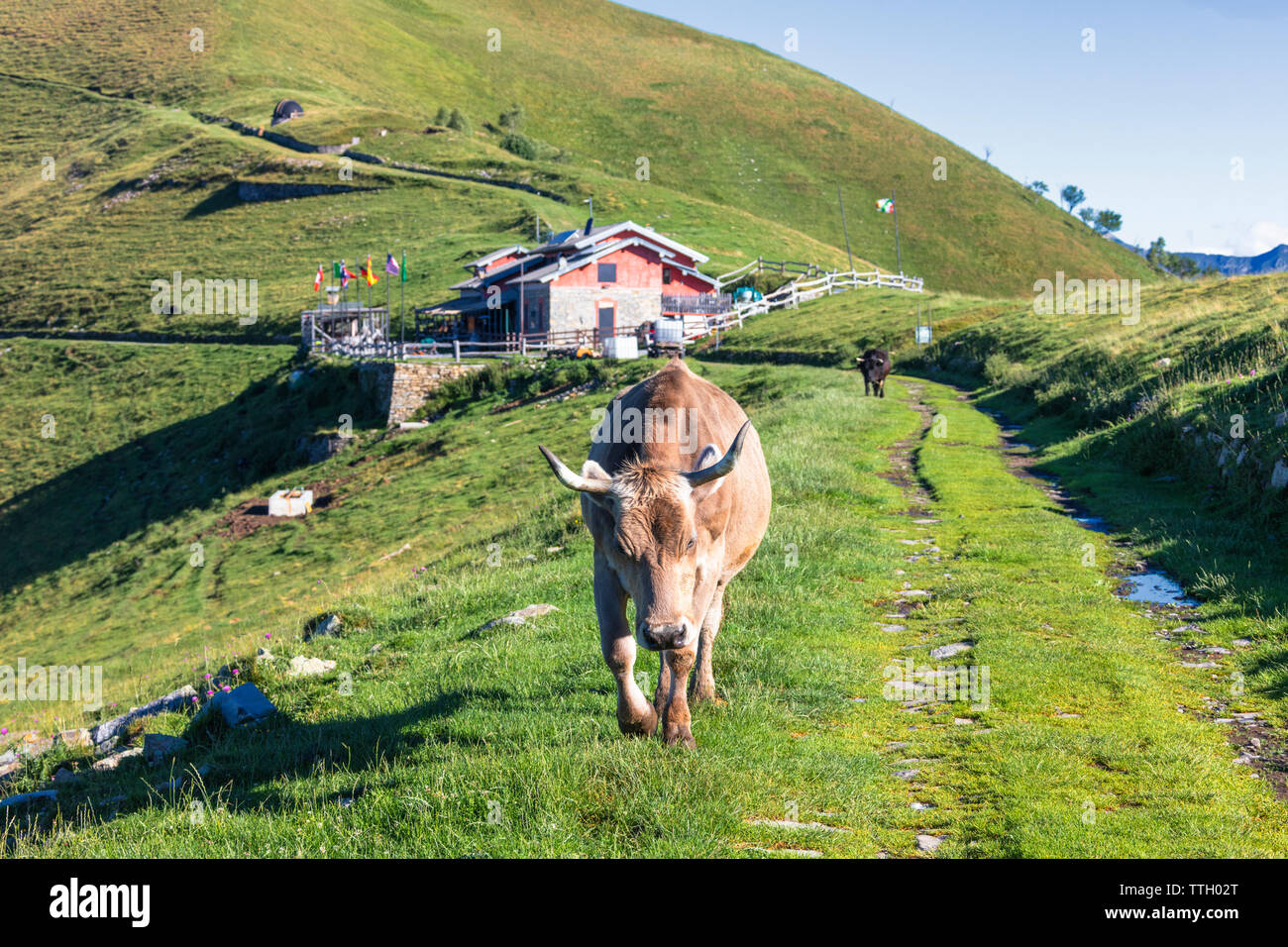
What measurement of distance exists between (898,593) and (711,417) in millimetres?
A: 4443

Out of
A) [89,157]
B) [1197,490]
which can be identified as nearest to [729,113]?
[89,157]

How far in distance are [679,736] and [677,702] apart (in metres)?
0.23

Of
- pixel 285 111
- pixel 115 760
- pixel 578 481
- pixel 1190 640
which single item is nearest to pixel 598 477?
pixel 578 481

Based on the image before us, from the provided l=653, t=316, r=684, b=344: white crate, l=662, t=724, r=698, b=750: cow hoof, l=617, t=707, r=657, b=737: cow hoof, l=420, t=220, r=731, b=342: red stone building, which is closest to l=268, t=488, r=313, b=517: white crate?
l=420, t=220, r=731, b=342: red stone building

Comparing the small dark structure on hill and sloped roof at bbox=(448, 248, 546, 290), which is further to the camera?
the small dark structure on hill

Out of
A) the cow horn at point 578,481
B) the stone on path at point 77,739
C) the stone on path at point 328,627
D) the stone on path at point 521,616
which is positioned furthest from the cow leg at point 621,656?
the stone on path at point 77,739

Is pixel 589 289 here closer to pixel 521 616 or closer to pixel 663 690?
pixel 521 616

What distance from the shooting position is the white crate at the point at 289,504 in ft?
128

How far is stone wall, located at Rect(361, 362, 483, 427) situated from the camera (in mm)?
49625

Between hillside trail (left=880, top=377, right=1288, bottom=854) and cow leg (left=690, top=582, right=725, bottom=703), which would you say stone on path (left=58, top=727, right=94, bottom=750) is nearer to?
cow leg (left=690, top=582, right=725, bottom=703)

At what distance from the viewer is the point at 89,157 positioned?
114 meters

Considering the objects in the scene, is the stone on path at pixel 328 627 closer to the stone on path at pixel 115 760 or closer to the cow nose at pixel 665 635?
the stone on path at pixel 115 760

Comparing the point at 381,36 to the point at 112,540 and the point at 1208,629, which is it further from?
the point at 1208,629

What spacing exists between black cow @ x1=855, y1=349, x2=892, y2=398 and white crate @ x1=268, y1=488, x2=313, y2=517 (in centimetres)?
2208
